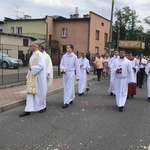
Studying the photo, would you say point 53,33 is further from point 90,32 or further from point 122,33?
point 122,33

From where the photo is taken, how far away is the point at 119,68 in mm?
9273

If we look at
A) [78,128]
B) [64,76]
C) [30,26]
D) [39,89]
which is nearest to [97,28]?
[30,26]

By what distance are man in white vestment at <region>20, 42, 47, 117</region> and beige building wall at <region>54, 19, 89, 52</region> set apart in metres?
35.4

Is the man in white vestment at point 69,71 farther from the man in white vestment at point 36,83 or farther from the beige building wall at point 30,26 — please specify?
the beige building wall at point 30,26

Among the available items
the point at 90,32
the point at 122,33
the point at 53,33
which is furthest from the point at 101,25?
the point at 122,33

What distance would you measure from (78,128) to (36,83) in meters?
2.08

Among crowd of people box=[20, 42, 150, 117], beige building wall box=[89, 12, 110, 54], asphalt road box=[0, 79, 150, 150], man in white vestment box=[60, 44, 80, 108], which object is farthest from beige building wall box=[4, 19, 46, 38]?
asphalt road box=[0, 79, 150, 150]

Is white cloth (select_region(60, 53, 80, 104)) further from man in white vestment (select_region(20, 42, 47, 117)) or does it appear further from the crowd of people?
man in white vestment (select_region(20, 42, 47, 117))

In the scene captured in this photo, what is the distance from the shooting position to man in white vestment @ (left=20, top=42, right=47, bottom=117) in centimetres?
812

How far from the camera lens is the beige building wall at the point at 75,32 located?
43375mm

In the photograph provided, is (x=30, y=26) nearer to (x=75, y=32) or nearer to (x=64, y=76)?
(x=75, y=32)

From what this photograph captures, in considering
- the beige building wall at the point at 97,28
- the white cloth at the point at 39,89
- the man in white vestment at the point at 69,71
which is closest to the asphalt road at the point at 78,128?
the white cloth at the point at 39,89

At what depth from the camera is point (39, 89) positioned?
27.5ft

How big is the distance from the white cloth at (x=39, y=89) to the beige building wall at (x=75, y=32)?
35385 millimetres
